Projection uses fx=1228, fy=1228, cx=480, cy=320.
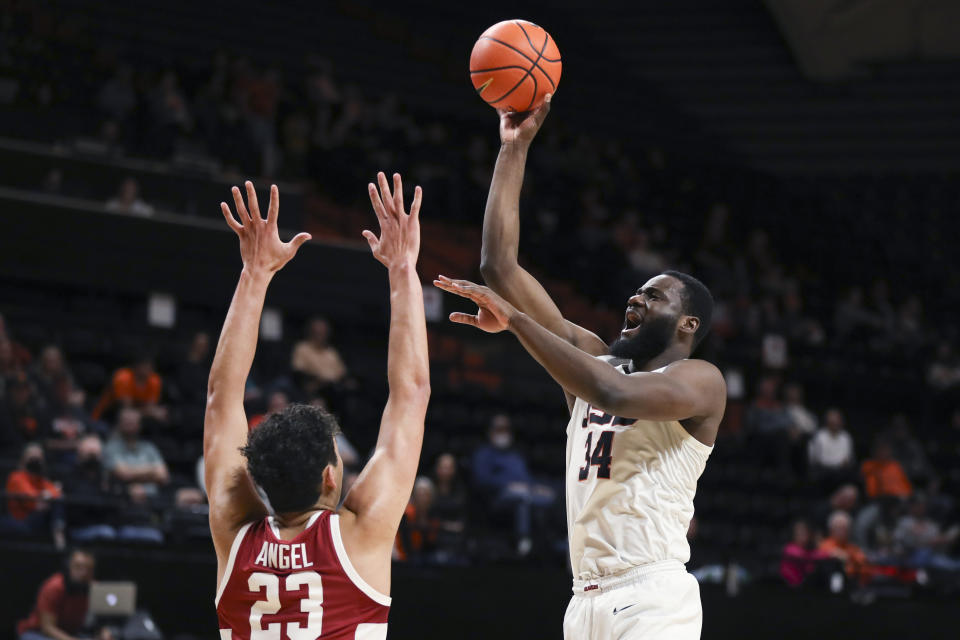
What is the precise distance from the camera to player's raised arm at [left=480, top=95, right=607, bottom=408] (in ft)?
14.6

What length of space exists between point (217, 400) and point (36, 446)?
5963mm

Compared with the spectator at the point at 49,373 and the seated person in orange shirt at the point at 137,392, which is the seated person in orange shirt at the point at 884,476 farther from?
the spectator at the point at 49,373

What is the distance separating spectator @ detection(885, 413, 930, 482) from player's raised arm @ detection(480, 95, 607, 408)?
10.2 metres

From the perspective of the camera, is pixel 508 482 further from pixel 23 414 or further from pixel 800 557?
pixel 23 414

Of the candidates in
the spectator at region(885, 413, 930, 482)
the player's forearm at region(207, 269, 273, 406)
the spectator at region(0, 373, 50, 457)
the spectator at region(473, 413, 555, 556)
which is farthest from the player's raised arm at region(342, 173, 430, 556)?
the spectator at region(885, 413, 930, 482)

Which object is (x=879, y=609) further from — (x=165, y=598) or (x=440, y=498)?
(x=165, y=598)

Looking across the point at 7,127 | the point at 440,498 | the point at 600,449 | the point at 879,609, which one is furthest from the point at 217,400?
the point at 7,127

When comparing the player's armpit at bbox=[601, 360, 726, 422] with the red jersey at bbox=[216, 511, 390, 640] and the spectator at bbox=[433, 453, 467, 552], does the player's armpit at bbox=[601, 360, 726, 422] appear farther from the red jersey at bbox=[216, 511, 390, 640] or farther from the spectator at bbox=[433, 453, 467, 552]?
the spectator at bbox=[433, 453, 467, 552]

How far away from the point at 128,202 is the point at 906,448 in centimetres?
883

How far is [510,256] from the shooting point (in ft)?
14.7

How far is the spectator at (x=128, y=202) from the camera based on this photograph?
Result: 11875 mm

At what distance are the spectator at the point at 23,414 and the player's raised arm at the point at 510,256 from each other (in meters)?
5.59

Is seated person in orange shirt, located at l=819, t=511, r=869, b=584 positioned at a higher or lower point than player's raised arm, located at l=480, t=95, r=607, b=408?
lower

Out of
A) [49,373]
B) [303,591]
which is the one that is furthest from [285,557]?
[49,373]
